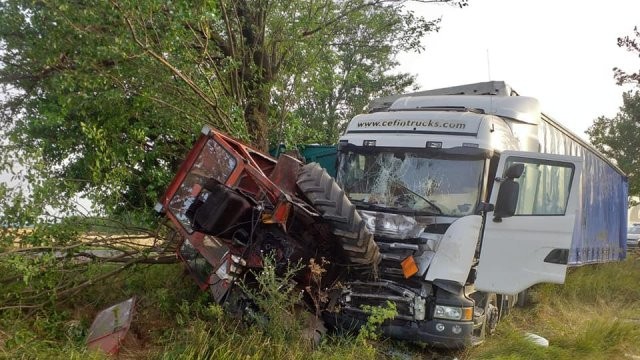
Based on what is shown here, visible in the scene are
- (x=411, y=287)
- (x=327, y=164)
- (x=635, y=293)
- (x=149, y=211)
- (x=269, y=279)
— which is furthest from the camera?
(x=635, y=293)

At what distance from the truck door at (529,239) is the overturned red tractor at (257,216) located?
1.39 m

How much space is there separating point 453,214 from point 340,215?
165 cm

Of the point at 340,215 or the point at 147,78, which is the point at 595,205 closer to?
the point at 340,215

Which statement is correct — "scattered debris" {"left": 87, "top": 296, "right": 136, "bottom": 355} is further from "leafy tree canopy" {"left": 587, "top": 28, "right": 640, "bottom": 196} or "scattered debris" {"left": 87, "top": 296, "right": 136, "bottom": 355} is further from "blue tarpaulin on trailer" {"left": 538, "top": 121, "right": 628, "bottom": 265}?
"leafy tree canopy" {"left": 587, "top": 28, "right": 640, "bottom": 196}

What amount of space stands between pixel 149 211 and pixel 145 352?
8.06 ft

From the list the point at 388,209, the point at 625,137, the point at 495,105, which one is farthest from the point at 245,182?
the point at 625,137

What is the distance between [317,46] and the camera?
865 cm

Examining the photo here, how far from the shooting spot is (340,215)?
479 centimetres

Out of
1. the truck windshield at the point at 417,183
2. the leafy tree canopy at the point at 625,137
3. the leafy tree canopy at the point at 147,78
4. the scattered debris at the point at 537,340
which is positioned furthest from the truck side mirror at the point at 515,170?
the leafy tree canopy at the point at 625,137

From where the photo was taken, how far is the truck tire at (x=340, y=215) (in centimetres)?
479

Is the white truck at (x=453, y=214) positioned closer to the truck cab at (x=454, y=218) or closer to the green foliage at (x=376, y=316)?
the truck cab at (x=454, y=218)

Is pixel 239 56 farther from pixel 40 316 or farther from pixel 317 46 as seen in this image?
pixel 40 316

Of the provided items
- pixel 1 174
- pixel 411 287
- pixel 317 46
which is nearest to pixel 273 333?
pixel 411 287

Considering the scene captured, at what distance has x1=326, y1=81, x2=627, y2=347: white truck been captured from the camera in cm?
544
